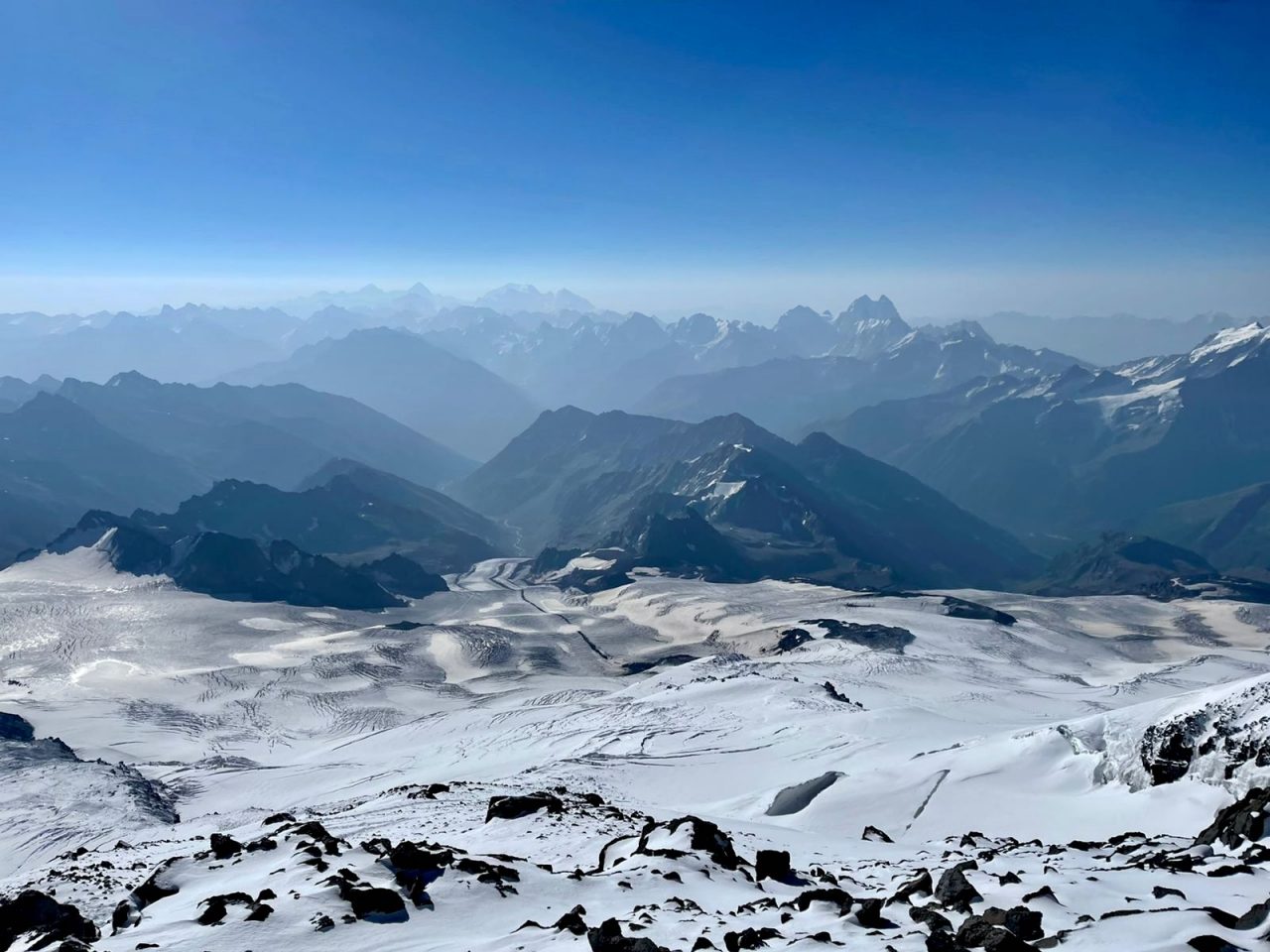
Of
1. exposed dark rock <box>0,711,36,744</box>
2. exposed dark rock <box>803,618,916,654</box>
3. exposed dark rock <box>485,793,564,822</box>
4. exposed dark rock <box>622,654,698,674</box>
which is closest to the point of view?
exposed dark rock <box>485,793,564,822</box>

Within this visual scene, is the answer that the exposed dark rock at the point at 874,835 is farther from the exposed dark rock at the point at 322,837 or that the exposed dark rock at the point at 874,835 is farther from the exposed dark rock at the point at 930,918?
the exposed dark rock at the point at 322,837

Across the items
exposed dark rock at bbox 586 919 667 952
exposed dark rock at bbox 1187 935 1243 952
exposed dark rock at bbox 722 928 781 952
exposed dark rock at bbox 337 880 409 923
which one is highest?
exposed dark rock at bbox 1187 935 1243 952

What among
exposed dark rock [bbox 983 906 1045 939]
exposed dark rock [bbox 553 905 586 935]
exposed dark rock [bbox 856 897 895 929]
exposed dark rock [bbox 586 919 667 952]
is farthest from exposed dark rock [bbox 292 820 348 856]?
exposed dark rock [bbox 983 906 1045 939]

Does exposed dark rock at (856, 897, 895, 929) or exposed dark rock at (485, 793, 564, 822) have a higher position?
exposed dark rock at (856, 897, 895, 929)

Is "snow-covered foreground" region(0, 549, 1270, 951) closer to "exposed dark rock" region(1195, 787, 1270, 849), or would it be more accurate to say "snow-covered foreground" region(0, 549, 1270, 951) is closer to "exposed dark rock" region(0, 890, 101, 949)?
"exposed dark rock" region(0, 890, 101, 949)

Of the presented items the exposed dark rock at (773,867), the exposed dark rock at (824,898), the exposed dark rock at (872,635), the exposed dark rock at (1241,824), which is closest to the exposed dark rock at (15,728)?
the exposed dark rock at (773,867)

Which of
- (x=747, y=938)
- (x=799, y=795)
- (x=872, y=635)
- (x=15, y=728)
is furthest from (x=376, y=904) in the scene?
(x=872, y=635)
